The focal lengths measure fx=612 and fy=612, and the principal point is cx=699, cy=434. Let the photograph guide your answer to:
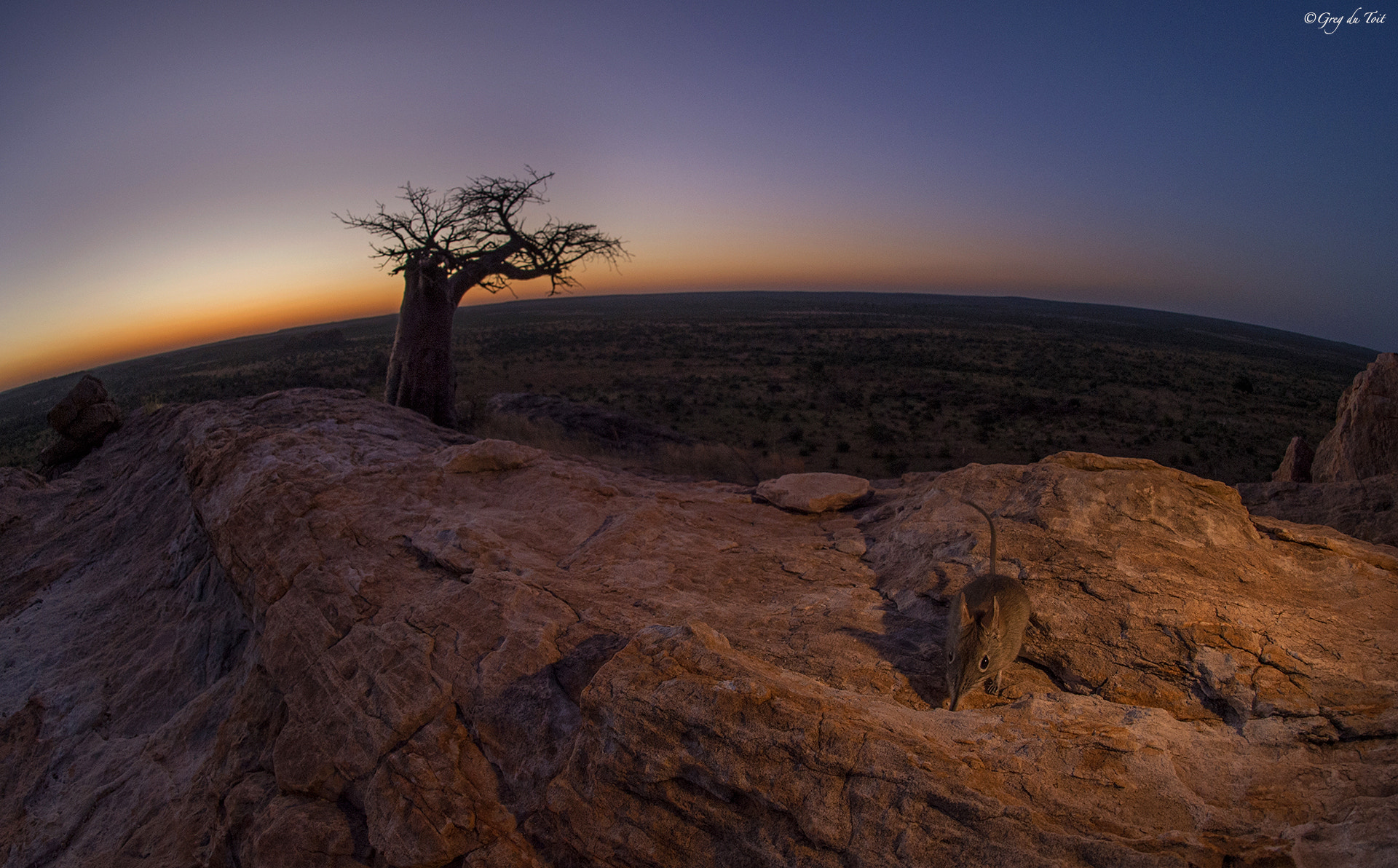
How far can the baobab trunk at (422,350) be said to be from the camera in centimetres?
1387

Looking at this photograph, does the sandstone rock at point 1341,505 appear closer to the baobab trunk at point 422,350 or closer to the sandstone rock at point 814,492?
the sandstone rock at point 814,492

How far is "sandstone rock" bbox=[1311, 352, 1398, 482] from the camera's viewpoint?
848 cm

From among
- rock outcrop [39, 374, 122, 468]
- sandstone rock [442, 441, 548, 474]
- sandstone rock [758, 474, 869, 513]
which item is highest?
rock outcrop [39, 374, 122, 468]

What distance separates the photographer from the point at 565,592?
4695 millimetres

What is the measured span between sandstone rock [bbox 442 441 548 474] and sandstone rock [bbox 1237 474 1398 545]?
28.0ft

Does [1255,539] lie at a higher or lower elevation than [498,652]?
higher

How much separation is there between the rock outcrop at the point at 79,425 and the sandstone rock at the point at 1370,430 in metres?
20.7

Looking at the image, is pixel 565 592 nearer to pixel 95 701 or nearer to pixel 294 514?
pixel 294 514

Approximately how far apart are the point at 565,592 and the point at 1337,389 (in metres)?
53.9

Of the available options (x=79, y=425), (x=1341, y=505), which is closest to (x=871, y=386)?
(x=1341, y=505)

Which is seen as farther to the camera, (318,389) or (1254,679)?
(318,389)

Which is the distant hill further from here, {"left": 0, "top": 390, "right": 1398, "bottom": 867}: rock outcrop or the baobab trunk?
{"left": 0, "top": 390, "right": 1398, "bottom": 867}: rock outcrop

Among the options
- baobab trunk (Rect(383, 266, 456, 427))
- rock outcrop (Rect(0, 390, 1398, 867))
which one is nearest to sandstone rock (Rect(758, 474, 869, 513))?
rock outcrop (Rect(0, 390, 1398, 867))

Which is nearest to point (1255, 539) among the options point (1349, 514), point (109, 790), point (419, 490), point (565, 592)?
point (1349, 514)
